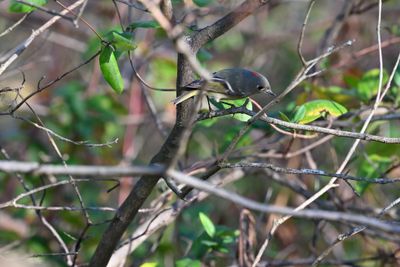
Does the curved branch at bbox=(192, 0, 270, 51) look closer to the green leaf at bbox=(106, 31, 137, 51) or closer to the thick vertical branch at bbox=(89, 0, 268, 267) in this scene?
the thick vertical branch at bbox=(89, 0, 268, 267)

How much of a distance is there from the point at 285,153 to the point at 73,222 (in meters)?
1.05

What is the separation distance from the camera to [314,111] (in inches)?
80.7

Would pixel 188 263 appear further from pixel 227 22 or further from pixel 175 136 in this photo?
pixel 227 22

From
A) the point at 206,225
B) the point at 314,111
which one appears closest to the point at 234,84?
the point at 314,111

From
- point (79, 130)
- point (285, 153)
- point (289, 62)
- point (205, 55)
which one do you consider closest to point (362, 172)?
point (285, 153)

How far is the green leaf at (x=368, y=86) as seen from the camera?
2.49m

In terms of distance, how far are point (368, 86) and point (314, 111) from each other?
0.57 m

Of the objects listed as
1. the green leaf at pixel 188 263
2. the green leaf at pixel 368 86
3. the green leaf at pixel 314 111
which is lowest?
the green leaf at pixel 188 263

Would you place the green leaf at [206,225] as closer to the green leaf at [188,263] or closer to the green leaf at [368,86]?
the green leaf at [188,263]

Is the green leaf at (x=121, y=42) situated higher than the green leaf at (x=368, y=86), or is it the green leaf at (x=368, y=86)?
the green leaf at (x=368, y=86)

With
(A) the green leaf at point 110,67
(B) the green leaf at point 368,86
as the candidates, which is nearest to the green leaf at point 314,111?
(B) the green leaf at point 368,86

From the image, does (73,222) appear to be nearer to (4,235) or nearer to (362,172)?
(4,235)

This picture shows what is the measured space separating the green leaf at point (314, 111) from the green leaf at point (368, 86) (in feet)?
1.46

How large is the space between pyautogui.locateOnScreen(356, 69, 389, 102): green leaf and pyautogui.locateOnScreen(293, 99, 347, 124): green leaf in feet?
1.46
